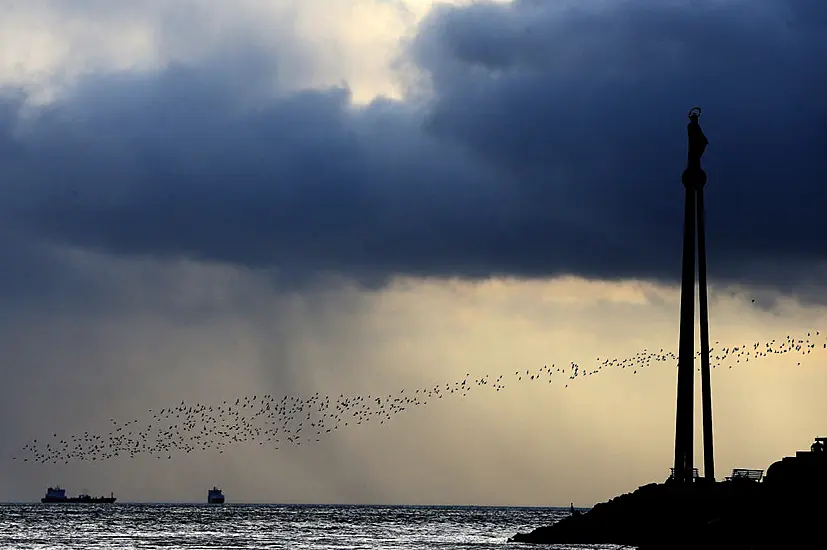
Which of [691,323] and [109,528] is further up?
[691,323]

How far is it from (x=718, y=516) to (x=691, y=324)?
23.9 m

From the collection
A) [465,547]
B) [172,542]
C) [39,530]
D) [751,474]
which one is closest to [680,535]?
[751,474]

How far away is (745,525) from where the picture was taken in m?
67.2

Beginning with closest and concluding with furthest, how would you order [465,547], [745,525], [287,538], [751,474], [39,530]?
[745,525] < [751,474] < [465,547] < [287,538] < [39,530]

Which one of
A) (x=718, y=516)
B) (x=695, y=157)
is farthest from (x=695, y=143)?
(x=718, y=516)

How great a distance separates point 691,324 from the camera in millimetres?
107312

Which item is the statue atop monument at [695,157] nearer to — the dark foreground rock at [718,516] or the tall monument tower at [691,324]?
the tall monument tower at [691,324]

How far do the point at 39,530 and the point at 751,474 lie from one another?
336ft

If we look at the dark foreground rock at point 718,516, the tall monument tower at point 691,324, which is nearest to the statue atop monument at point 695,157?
the tall monument tower at point 691,324

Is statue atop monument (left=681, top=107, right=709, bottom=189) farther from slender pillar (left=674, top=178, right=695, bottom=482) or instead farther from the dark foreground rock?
the dark foreground rock

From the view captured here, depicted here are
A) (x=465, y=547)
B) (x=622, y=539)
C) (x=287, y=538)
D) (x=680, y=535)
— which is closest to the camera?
(x=680, y=535)

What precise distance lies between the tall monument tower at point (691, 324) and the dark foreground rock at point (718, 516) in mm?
3887

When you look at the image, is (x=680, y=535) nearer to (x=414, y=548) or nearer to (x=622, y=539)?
(x=622, y=539)

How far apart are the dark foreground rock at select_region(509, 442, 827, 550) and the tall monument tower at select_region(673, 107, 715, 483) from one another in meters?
3.89
